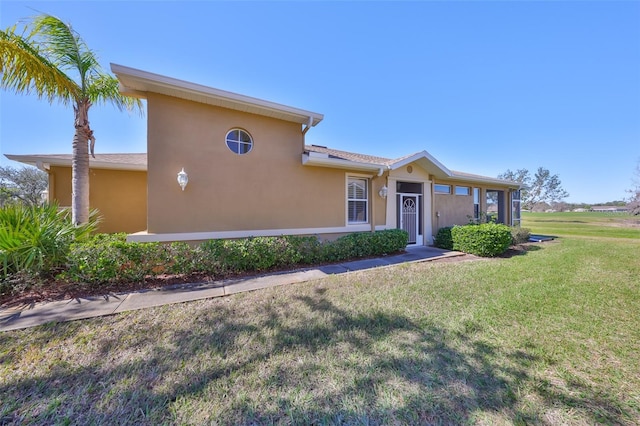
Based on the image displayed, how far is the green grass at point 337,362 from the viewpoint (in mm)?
2178

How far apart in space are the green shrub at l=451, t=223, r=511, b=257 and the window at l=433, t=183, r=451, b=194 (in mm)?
2817

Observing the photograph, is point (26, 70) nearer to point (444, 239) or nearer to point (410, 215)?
point (410, 215)

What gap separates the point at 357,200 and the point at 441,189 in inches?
217

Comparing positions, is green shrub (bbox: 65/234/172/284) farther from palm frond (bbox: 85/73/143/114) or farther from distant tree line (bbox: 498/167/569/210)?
distant tree line (bbox: 498/167/569/210)

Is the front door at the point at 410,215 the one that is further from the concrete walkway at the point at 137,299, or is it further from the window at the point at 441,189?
the concrete walkway at the point at 137,299

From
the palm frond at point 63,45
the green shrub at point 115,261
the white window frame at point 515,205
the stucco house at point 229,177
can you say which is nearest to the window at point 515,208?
the white window frame at point 515,205

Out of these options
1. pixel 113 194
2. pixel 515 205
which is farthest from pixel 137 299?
pixel 515 205

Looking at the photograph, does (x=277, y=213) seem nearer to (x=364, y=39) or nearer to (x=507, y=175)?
(x=364, y=39)

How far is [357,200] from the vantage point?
9.51 metres

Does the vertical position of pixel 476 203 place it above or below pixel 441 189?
below

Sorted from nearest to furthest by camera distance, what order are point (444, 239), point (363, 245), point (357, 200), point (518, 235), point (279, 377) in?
point (279, 377)
point (363, 245)
point (357, 200)
point (444, 239)
point (518, 235)

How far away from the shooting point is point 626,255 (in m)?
8.88

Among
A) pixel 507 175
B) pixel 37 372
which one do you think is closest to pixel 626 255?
pixel 37 372

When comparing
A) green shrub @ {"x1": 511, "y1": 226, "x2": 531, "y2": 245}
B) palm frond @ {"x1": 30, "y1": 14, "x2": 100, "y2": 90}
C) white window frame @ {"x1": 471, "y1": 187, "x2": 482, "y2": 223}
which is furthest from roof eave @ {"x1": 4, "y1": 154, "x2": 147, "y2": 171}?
green shrub @ {"x1": 511, "y1": 226, "x2": 531, "y2": 245}
